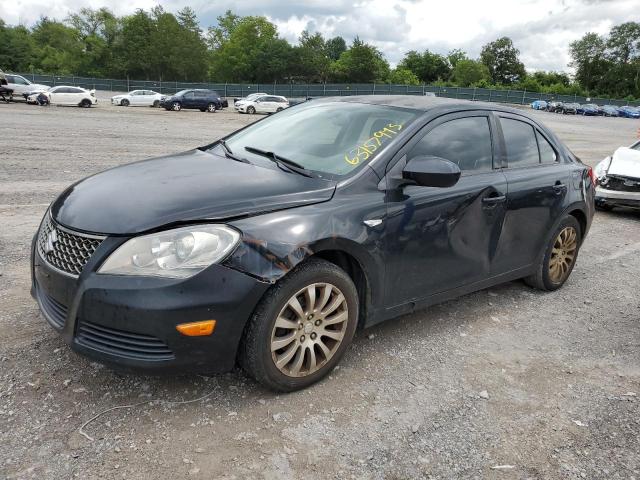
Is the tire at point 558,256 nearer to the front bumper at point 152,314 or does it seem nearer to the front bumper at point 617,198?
the front bumper at point 152,314

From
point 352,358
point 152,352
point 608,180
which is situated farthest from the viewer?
point 608,180

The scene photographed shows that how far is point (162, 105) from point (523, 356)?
1442 inches

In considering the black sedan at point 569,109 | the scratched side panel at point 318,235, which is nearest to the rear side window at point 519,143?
the scratched side panel at point 318,235

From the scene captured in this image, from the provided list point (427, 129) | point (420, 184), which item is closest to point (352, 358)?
point (420, 184)

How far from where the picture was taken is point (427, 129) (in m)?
3.60

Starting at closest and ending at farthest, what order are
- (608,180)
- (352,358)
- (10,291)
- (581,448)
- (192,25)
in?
(581,448) < (352,358) < (10,291) < (608,180) < (192,25)

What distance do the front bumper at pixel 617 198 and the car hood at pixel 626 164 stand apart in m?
0.28

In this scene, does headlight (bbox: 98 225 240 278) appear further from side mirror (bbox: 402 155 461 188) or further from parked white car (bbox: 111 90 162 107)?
parked white car (bbox: 111 90 162 107)

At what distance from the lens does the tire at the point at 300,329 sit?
277 cm

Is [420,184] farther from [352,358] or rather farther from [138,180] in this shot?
[138,180]

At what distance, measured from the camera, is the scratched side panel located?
2.69 meters

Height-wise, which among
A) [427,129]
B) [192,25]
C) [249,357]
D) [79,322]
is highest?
[192,25]

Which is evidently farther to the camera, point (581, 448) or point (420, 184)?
point (420, 184)

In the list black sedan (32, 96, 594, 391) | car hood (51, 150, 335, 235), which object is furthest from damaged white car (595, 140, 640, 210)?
car hood (51, 150, 335, 235)
